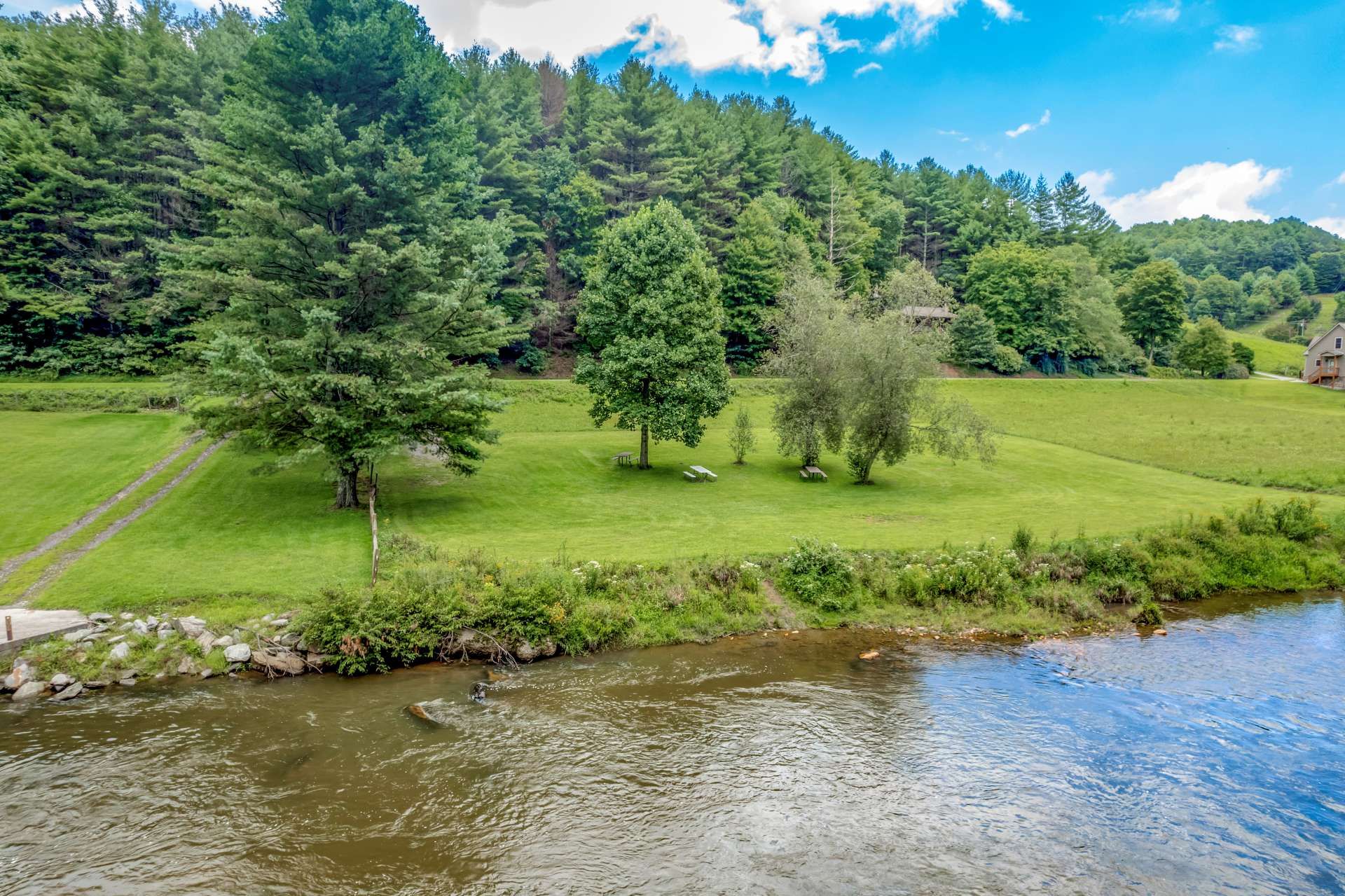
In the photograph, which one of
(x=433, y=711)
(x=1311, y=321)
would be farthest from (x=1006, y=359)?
(x=1311, y=321)

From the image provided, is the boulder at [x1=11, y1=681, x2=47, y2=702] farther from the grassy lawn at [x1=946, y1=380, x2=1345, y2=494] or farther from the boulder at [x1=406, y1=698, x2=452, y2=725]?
the grassy lawn at [x1=946, y1=380, x2=1345, y2=494]

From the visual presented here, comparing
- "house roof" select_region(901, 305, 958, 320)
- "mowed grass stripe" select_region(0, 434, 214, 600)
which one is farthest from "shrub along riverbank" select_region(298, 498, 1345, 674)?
"house roof" select_region(901, 305, 958, 320)

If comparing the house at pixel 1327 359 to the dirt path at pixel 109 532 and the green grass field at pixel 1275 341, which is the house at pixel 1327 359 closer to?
the green grass field at pixel 1275 341

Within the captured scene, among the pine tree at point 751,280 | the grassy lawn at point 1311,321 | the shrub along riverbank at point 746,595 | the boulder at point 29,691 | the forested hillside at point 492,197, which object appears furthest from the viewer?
the grassy lawn at point 1311,321

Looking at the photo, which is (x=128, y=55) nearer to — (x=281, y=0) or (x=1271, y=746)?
(x=281, y=0)

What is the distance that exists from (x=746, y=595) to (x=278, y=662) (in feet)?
36.0

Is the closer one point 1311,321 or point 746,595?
point 746,595

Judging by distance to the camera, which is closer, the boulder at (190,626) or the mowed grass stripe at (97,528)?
the boulder at (190,626)

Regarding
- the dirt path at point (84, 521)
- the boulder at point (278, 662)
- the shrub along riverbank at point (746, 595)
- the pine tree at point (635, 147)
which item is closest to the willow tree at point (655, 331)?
the shrub along riverbank at point (746, 595)

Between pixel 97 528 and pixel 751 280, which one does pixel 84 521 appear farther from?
pixel 751 280

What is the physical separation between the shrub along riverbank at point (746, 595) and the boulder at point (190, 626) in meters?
0.20

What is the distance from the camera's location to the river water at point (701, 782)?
9203mm

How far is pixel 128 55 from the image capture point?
4388 cm

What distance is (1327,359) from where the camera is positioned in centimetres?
6994
